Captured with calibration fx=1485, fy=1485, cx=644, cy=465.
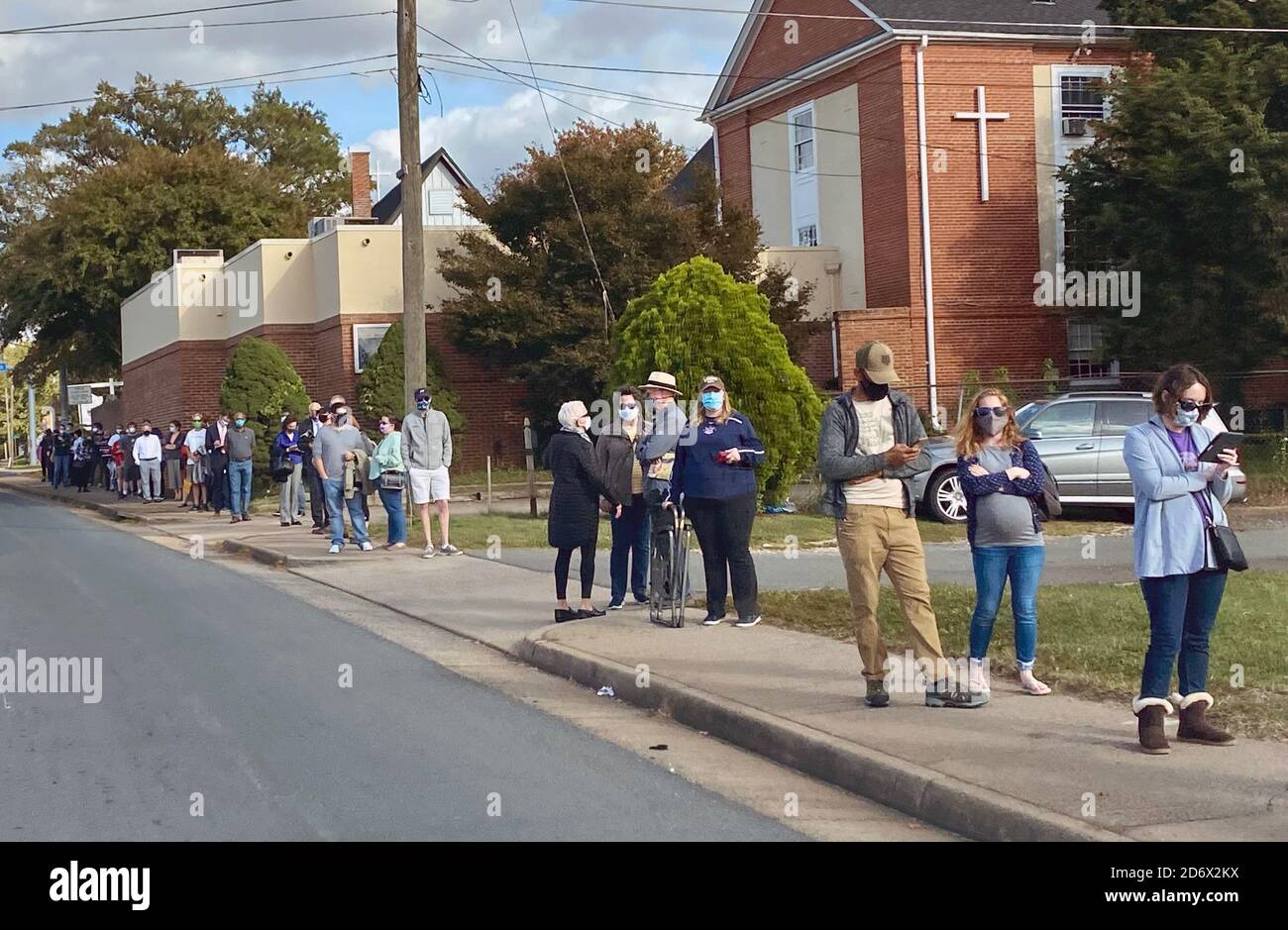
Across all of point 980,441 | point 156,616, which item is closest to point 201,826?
point 980,441

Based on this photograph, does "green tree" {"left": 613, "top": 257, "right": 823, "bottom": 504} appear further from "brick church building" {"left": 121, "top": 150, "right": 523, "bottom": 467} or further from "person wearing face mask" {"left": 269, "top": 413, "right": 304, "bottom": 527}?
"brick church building" {"left": 121, "top": 150, "right": 523, "bottom": 467}

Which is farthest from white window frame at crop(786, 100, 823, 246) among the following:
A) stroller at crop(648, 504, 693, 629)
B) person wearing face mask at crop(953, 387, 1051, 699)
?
person wearing face mask at crop(953, 387, 1051, 699)

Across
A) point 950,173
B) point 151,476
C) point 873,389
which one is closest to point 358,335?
point 151,476

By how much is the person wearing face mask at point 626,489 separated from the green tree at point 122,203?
1572 inches

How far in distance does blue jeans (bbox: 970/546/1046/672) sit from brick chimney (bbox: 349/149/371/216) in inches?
1480

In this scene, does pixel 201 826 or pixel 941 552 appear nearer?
pixel 201 826

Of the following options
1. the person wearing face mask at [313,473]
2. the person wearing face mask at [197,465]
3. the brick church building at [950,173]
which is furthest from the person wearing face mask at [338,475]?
the brick church building at [950,173]

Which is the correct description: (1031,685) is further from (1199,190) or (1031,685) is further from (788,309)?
(788,309)

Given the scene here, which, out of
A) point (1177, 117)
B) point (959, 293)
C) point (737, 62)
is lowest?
point (959, 293)

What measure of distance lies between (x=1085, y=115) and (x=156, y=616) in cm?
2586

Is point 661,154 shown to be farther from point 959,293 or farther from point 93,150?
point 93,150
